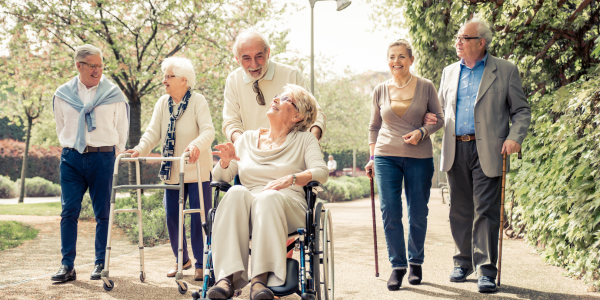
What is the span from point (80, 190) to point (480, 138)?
139 inches

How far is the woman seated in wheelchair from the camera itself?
279 centimetres

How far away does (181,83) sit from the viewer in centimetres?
467

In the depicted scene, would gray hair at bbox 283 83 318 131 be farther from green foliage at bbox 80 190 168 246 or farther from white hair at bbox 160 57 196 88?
green foliage at bbox 80 190 168 246

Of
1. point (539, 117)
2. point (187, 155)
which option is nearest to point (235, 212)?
point (187, 155)

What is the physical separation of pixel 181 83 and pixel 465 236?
9.49ft

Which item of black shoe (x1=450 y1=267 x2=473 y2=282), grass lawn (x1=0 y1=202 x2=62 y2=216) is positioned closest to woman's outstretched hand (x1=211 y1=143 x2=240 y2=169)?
black shoe (x1=450 y1=267 x2=473 y2=282)

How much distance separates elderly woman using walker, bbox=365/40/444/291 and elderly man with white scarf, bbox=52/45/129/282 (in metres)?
2.47

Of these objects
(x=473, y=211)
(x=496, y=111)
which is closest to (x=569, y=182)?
(x=473, y=211)

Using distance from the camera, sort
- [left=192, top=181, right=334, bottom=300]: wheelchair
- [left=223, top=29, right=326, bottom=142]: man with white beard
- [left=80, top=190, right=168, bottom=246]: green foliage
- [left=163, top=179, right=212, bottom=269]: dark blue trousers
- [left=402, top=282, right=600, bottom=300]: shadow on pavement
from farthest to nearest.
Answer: [left=80, top=190, right=168, bottom=246]: green foliage
[left=163, top=179, right=212, bottom=269]: dark blue trousers
[left=223, top=29, right=326, bottom=142]: man with white beard
[left=402, top=282, right=600, bottom=300]: shadow on pavement
[left=192, top=181, right=334, bottom=300]: wheelchair

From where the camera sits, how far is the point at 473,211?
439cm

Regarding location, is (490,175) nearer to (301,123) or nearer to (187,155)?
(301,123)

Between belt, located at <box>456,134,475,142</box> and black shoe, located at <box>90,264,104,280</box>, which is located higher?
belt, located at <box>456,134,475,142</box>

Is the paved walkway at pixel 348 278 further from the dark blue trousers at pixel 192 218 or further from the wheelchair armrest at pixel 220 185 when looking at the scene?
the wheelchair armrest at pixel 220 185

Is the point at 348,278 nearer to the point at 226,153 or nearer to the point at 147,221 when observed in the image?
the point at 226,153
